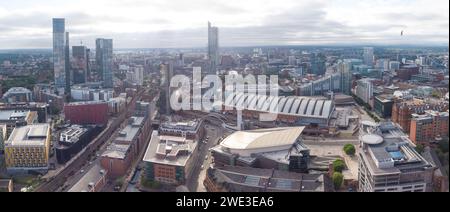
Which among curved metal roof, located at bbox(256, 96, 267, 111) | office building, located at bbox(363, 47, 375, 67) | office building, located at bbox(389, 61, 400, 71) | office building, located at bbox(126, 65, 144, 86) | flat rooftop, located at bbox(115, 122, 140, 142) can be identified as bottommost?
flat rooftop, located at bbox(115, 122, 140, 142)

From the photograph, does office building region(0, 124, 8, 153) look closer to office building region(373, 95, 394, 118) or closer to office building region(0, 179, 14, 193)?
office building region(0, 179, 14, 193)

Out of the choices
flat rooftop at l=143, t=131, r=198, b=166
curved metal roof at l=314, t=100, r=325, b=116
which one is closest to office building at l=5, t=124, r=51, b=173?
flat rooftop at l=143, t=131, r=198, b=166

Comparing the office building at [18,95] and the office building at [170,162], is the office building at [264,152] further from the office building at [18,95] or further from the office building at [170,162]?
the office building at [18,95]

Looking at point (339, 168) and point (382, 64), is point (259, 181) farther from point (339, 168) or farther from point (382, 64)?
point (382, 64)

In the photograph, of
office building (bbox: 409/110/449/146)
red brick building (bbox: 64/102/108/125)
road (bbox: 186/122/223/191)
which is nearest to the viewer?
road (bbox: 186/122/223/191)

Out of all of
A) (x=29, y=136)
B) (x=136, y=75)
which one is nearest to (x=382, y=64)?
(x=136, y=75)

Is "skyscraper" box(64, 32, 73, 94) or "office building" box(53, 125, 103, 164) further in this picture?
"skyscraper" box(64, 32, 73, 94)
